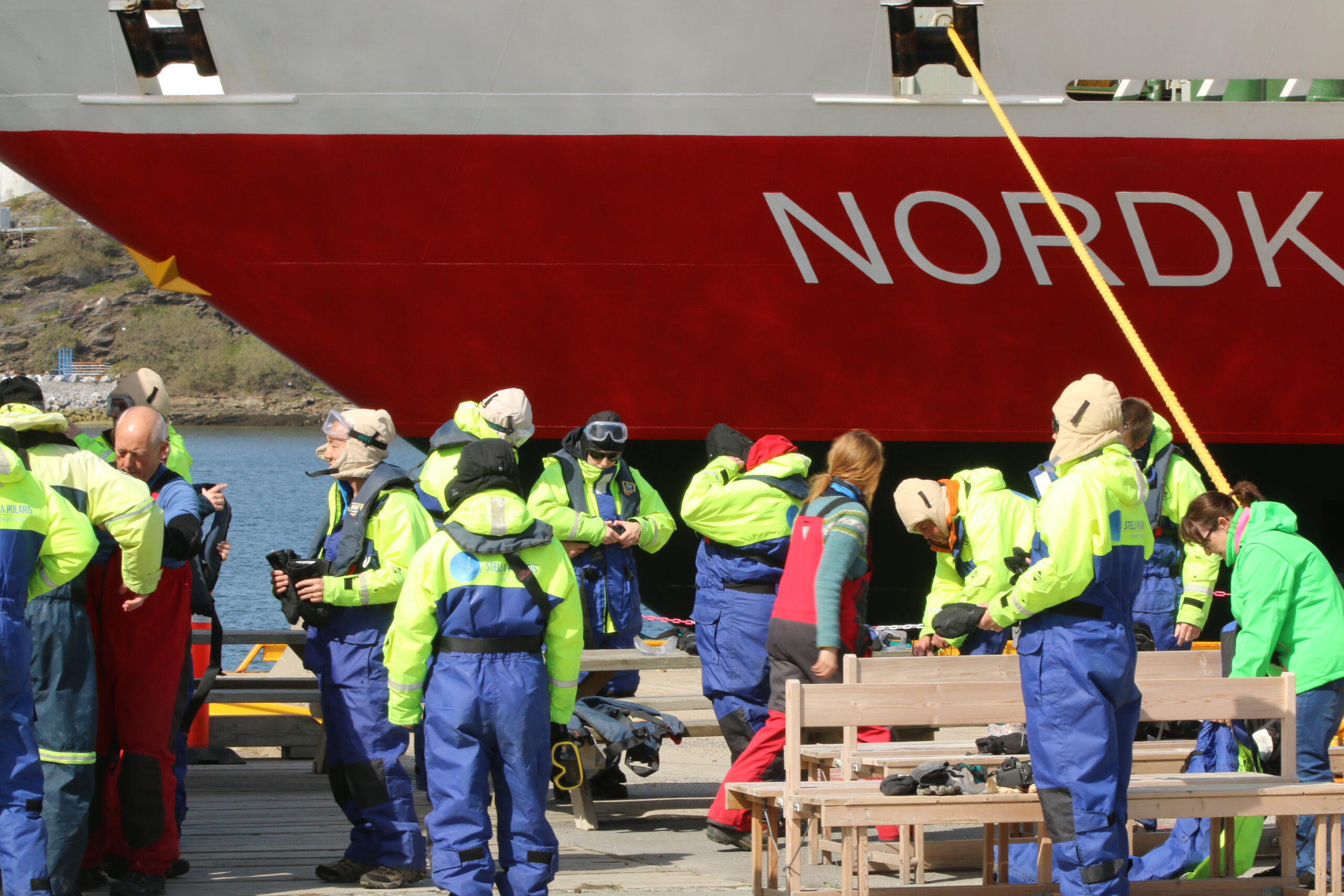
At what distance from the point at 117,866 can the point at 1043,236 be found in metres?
6.19

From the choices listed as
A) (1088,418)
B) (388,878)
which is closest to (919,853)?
(1088,418)

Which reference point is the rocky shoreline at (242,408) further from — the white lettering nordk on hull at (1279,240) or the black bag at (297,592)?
the black bag at (297,592)

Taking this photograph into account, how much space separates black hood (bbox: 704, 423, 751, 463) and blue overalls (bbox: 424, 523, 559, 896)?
7.79 feet

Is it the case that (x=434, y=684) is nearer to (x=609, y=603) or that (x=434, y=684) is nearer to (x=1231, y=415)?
(x=609, y=603)

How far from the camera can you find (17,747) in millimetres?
3988

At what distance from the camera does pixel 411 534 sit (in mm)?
4871

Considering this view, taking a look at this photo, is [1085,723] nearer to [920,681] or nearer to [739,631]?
[920,681]

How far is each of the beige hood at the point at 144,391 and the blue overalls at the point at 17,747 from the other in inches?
74.4

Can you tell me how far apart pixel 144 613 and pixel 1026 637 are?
2.83 meters

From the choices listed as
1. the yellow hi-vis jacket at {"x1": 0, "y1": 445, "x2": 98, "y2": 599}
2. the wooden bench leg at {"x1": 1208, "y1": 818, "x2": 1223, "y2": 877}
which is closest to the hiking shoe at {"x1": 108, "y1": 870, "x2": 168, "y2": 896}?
the yellow hi-vis jacket at {"x1": 0, "y1": 445, "x2": 98, "y2": 599}

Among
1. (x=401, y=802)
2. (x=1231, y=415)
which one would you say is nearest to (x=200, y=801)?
(x=401, y=802)

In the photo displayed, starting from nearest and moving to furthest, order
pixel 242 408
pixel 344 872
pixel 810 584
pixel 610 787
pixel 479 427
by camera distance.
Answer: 1. pixel 344 872
2. pixel 810 584
3. pixel 479 427
4. pixel 610 787
5. pixel 242 408

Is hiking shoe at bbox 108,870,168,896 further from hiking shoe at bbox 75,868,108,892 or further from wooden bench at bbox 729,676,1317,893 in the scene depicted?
wooden bench at bbox 729,676,1317,893

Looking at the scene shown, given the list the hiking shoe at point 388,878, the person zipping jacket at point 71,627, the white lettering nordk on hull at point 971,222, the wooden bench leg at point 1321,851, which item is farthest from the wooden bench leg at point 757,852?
the white lettering nordk on hull at point 971,222
